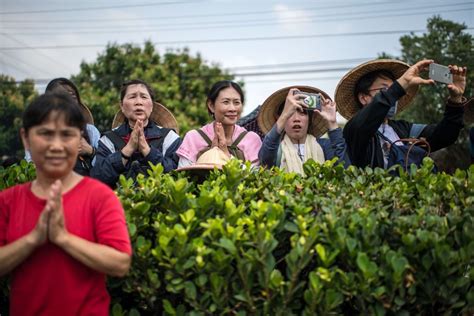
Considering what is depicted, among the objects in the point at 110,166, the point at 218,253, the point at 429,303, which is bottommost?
the point at 429,303

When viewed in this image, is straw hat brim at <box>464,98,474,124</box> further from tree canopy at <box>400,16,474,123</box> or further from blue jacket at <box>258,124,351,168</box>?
tree canopy at <box>400,16,474,123</box>

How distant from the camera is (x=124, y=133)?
539cm

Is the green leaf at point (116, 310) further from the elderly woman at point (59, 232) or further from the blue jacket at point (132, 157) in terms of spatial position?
the blue jacket at point (132, 157)

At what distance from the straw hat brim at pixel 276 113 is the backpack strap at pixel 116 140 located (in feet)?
4.56

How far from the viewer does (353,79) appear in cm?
541

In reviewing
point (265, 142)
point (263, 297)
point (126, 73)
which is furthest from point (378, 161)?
point (126, 73)

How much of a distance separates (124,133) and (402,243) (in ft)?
10.2

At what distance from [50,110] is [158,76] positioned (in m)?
26.2

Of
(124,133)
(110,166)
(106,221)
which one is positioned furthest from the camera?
(124,133)

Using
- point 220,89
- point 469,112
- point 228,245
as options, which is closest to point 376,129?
point 220,89

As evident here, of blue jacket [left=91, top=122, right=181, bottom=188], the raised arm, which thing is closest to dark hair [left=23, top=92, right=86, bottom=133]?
the raised arm

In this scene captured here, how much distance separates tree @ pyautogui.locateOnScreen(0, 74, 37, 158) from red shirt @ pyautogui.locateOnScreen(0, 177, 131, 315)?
23973 millimetres

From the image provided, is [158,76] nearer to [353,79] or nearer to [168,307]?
[353,79]

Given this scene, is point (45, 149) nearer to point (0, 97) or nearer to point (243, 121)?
point (243, 121)
